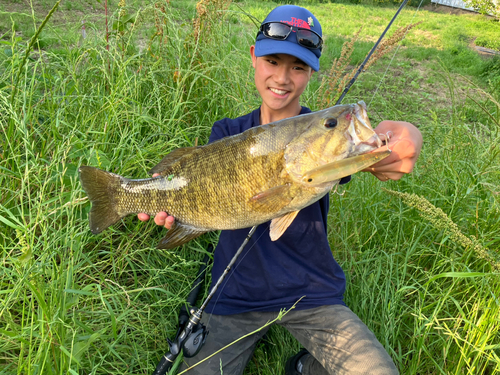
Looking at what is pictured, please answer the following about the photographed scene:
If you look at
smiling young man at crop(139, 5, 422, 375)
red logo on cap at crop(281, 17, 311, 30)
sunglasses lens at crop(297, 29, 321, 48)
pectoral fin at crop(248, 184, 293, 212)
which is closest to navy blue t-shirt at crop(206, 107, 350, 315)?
smiling young man at crop(139, 5, 422, 375)

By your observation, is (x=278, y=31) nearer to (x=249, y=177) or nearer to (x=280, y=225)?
(x=249, y=177)

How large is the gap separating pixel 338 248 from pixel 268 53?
67.4 inches

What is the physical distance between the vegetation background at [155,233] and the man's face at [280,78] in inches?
20.1

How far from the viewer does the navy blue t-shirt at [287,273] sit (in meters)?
2.36

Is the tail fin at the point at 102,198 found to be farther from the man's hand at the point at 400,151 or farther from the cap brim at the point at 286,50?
the man's hand at the point at 400,151

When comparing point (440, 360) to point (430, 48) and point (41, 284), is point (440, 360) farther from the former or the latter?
point (430, 48)

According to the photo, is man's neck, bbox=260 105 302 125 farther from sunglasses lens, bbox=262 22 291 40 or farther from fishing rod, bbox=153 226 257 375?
fishing rod, bbox=153 226 257 375

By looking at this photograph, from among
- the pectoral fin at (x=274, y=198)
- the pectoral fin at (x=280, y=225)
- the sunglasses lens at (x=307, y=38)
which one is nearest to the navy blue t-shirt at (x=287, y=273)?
the pectoral fin at (x=280, y=225)

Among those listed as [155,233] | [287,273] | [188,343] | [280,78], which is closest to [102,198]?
[155,233]

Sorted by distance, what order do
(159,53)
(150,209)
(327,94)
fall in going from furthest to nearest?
(159,53), (327,94), (150,209)

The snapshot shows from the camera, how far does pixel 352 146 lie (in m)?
1.69

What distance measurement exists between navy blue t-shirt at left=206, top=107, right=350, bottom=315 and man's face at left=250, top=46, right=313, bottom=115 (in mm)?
787

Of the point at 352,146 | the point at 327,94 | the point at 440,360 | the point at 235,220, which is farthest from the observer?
the point at 327,94

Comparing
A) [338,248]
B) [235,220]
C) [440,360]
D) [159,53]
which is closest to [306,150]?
[235,220]
